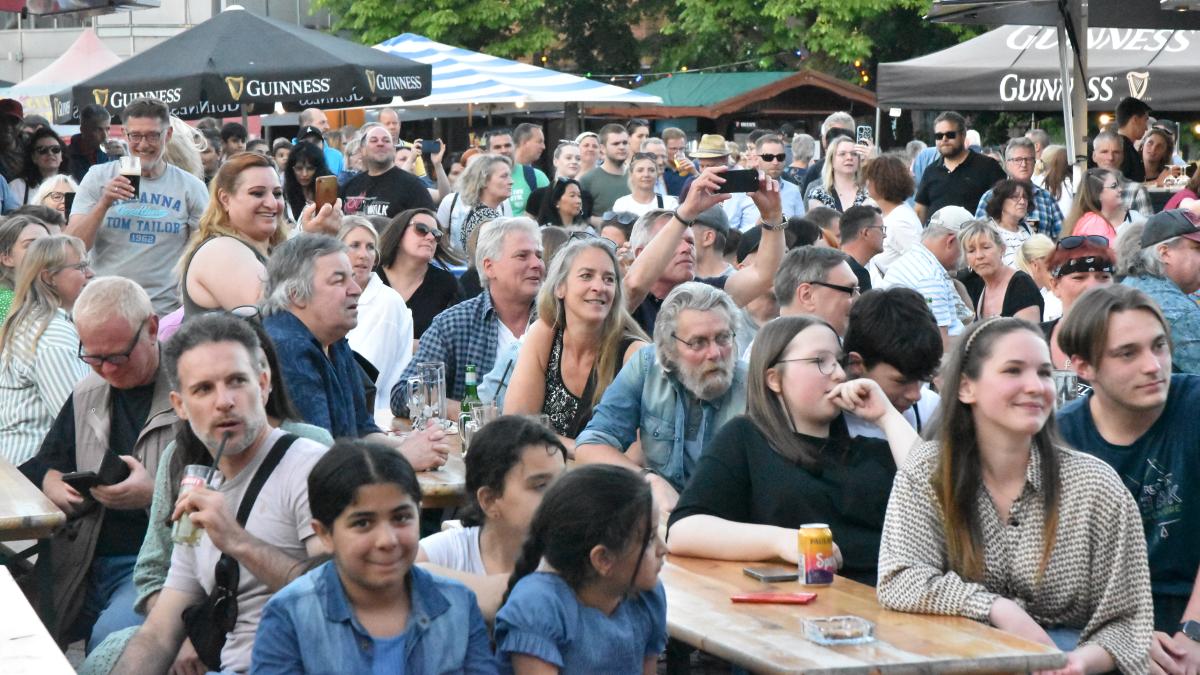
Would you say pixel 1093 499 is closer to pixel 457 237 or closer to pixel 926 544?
pixel 926 544

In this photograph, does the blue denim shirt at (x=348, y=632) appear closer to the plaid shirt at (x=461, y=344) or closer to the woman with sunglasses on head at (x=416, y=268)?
the plaid shirt at (x=461, y=344)

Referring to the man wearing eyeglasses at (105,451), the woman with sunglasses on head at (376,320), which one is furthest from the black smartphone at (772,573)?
the woman with sunglasses on head at (376,320)

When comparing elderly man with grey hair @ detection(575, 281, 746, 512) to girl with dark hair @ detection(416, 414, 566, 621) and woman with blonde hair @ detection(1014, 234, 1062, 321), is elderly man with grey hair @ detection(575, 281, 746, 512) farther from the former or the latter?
woman with blonde hair @ detection(1014, 234, 1062, 321)

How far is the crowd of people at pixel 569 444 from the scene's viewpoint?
370 cm

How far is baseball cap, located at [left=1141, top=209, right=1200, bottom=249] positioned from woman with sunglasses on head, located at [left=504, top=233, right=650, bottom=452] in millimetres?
1969

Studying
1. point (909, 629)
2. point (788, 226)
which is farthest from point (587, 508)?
point (788, 226)

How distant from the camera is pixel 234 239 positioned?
21.2 feet

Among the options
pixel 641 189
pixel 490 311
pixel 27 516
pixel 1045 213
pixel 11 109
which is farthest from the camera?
pixel 641 189

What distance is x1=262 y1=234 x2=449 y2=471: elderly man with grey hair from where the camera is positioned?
17.3 feet

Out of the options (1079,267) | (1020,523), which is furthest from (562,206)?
(1020,523)

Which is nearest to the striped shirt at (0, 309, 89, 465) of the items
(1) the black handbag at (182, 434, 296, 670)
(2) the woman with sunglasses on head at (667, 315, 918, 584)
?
(1) the black handbag at (182, 434, 296, 670)

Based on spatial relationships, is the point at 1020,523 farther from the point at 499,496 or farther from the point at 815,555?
the point at 499,496

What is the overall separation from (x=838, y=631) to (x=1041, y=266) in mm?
5772

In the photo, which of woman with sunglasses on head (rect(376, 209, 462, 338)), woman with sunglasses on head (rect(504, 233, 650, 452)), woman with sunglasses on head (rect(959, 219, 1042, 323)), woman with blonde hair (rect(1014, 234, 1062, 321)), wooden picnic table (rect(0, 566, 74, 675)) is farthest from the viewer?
woman with blonde hair (rect(1014, 234, 1062, 321))
